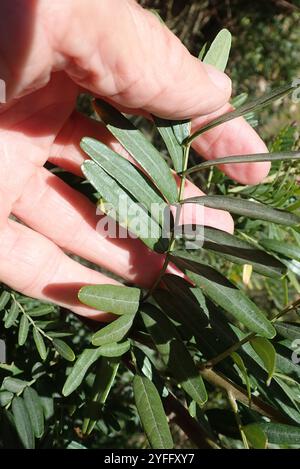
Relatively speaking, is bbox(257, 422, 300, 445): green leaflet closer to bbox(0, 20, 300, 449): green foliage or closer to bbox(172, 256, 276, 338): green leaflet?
bbox(0, 20, 300, 449): green foliage

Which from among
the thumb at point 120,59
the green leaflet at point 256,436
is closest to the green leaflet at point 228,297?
the green leaflet at point 256,436

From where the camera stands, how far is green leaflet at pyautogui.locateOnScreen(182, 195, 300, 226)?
24.9 inches

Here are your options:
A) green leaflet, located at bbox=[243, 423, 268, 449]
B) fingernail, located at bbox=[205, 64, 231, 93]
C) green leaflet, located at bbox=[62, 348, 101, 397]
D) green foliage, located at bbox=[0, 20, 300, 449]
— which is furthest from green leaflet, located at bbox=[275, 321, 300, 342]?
fingernail, located at bbox=[205, 64, 231, 93]

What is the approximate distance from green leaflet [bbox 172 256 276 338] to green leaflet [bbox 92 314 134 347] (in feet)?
0.31

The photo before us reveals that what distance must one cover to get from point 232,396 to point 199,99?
0.38 meters

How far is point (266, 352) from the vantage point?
615mm

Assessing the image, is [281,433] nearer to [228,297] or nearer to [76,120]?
[228,297]

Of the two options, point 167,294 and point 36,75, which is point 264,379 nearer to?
point 167,294

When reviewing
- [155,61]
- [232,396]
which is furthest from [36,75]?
[232,396]

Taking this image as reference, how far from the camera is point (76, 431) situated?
983 millimetres

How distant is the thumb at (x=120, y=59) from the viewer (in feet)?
2.13

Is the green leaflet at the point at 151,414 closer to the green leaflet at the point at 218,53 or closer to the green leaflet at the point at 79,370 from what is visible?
the green leaflet at the point at 79,370

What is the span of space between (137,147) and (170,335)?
9.3 inches

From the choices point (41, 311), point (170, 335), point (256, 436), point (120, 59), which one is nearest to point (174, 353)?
point (170, 335)
